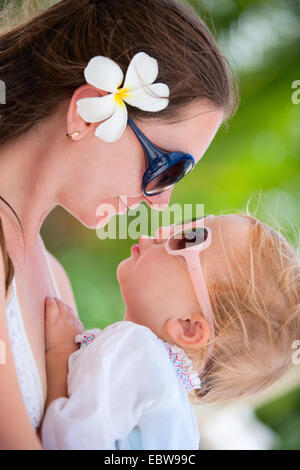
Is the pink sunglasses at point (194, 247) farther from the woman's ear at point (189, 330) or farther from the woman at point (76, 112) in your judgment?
the woman at point (76, 112)

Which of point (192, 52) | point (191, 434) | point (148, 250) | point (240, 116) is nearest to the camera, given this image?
point (191, 434)

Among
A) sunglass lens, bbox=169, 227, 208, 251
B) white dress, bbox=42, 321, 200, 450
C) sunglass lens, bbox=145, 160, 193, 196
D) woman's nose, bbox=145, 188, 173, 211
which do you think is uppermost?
sunglass lens, bbox=145, 160, 193, 196

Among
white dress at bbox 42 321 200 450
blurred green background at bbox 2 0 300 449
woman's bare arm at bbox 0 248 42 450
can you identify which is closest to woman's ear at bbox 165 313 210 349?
white dress at bbox 42 321 200 450

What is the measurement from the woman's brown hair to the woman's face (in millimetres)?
31

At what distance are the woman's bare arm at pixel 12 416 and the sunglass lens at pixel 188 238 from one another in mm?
475

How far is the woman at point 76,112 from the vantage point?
1.03 metres

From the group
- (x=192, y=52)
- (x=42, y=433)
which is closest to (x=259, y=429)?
(x=42, y=433)

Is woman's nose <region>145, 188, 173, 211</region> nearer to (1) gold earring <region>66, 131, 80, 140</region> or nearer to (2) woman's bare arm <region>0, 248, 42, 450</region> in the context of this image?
(1) gold earring <region>66, 131, 80, 140</region>

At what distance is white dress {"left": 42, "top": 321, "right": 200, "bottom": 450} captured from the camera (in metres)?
0.87

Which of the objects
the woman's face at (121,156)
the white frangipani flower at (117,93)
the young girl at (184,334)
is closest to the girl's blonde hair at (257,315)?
the young girl at (184,334)

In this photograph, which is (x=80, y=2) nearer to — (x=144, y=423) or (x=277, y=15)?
(x=144, y=423)

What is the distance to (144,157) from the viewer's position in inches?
42.8

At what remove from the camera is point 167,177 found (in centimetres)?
112
